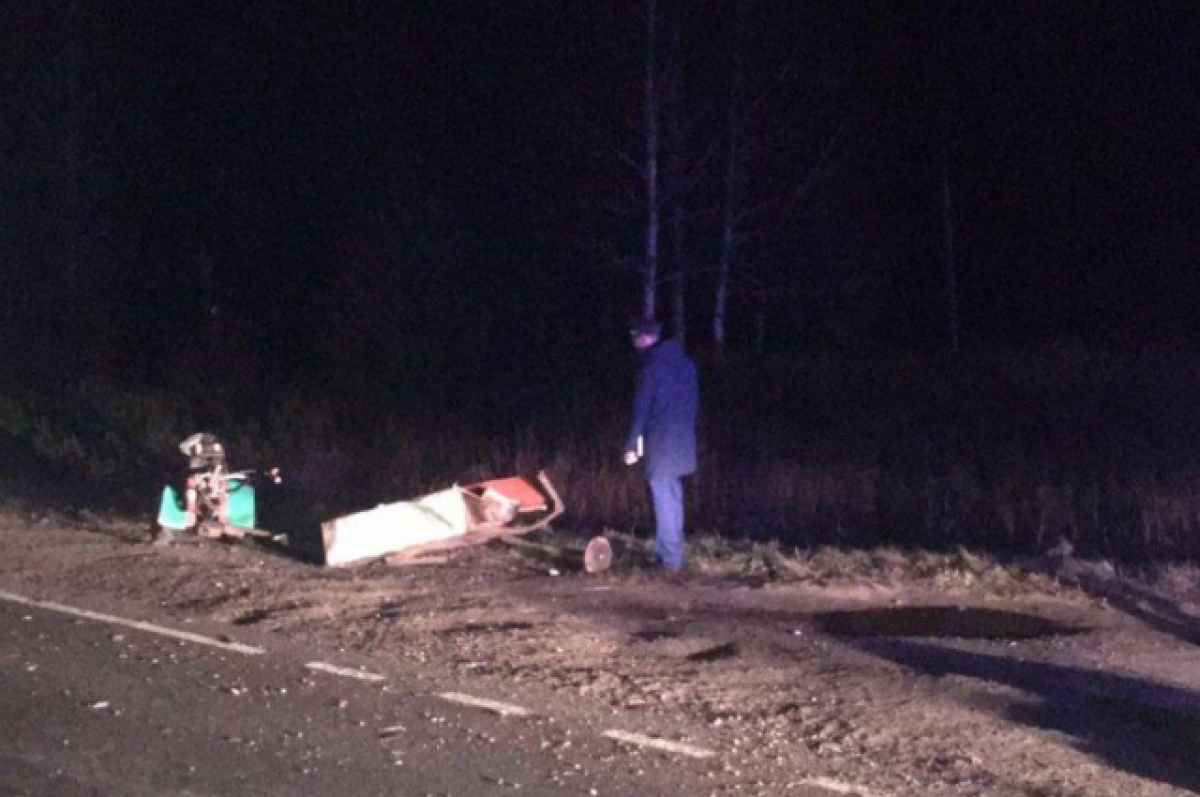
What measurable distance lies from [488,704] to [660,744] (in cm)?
106

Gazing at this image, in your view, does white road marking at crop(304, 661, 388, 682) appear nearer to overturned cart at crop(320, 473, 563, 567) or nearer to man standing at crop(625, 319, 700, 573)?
overturned cart at crop(320, 473, 563, 567)

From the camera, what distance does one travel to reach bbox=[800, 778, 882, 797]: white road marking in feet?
21.4

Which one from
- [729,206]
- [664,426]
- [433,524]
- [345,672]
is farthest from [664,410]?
[729,206]

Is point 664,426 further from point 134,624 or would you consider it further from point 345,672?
point 134,624

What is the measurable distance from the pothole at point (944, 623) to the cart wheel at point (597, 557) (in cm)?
194

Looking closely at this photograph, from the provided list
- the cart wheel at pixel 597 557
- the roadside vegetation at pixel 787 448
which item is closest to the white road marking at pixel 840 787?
the cart wheel at pixel 597 557

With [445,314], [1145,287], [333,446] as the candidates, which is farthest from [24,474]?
[1145,287]

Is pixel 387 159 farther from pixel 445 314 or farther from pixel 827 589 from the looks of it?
pixel 827 589

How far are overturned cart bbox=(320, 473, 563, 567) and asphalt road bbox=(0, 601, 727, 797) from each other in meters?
2.43

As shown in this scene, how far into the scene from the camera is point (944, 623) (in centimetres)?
986

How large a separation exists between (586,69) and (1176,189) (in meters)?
15.7

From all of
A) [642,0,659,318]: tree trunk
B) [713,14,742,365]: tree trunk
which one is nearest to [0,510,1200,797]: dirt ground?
[642,0,659,318]: tree trunk

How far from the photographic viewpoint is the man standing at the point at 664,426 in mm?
11469

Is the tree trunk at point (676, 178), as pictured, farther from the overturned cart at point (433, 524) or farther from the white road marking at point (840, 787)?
the white road marking at point (840, 787)
